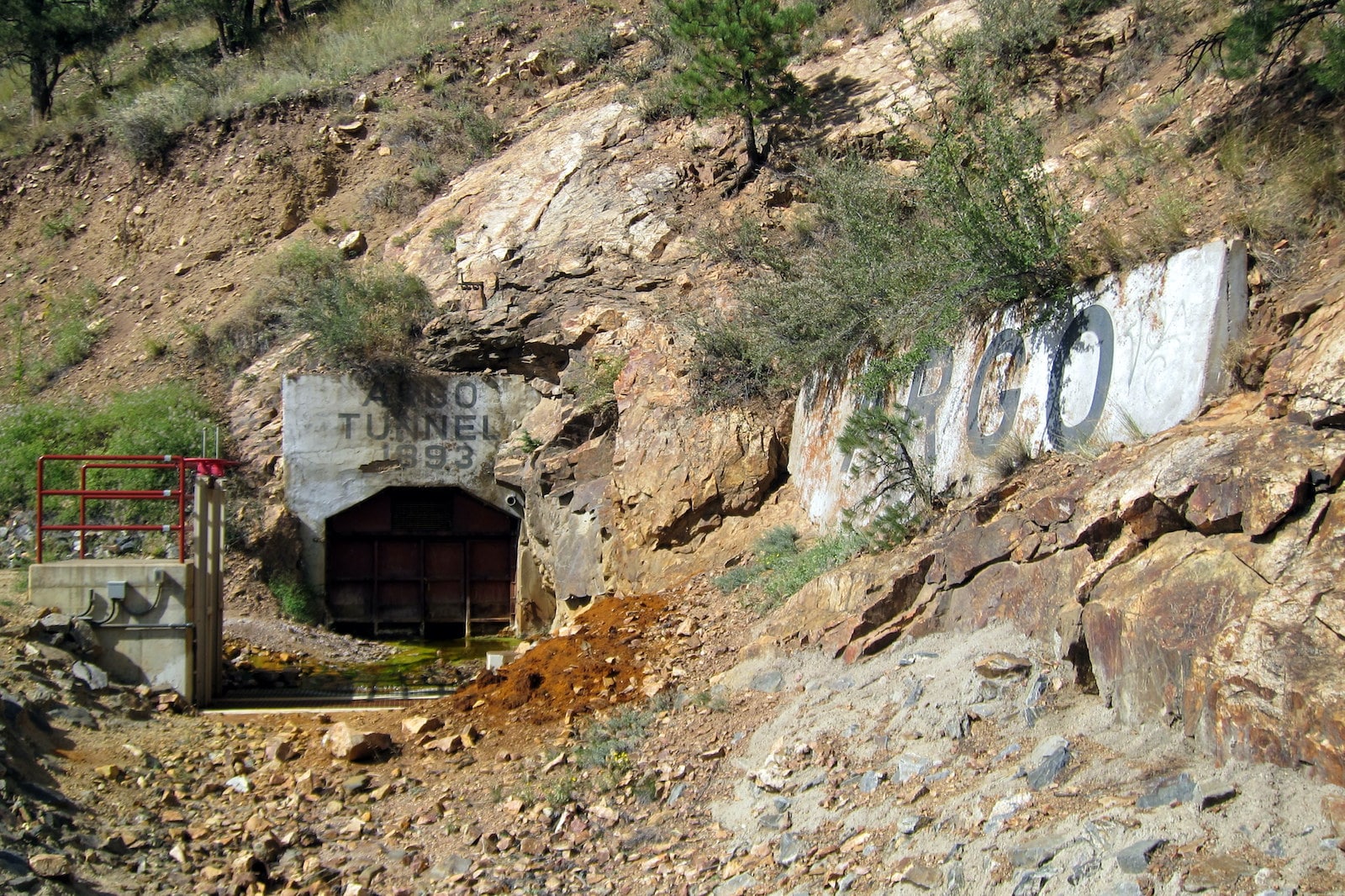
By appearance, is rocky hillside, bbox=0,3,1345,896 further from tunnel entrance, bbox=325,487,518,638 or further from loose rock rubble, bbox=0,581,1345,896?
tunnel entrance, bbox=325,487,518,638

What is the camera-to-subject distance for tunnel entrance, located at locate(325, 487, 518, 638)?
17281mm

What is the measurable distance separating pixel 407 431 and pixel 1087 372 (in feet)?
38.5

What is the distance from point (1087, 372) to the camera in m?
7.77

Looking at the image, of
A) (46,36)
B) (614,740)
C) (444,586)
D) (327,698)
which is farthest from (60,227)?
(614,740)

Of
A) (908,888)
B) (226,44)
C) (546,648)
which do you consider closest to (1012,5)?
(546,648)

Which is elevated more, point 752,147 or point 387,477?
point 752,147

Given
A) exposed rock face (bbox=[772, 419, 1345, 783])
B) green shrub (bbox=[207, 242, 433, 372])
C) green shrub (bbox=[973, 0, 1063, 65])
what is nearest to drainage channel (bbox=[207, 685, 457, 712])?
exposed rock face (bbox=[772, 419, 1345, 783])

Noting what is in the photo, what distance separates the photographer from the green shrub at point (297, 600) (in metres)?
16.0

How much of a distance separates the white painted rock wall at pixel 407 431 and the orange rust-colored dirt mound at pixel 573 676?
6.61 metres

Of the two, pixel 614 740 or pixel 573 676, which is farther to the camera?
pixel 573 676

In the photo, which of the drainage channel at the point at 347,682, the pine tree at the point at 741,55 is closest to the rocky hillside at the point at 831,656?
the pine tree at the point at 741,55

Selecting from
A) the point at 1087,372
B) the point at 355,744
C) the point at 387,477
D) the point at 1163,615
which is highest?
the point at 1087,372

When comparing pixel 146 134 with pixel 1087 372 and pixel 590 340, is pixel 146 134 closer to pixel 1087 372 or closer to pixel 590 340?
pixel 590 340

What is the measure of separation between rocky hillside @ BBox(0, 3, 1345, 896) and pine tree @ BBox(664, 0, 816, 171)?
2.55ft
